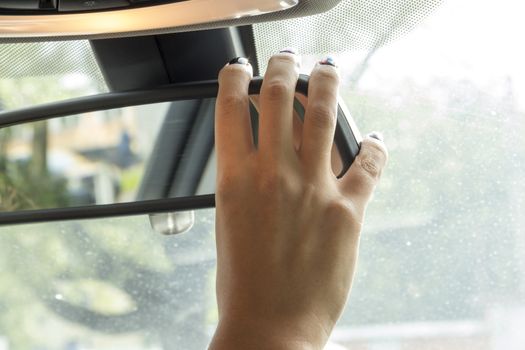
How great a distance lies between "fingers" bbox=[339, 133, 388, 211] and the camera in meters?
0.85

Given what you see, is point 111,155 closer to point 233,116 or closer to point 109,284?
point 233,116

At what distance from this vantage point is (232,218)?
85 centimetres

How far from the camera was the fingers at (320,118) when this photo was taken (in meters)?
0.82

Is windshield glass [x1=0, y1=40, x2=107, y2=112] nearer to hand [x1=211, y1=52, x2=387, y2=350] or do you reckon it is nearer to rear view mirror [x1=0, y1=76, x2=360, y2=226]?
rear view mirror [x1=0, y1=76, x2=360, y2=226]

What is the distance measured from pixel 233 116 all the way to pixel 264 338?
0.24 meters

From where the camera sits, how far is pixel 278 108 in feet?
2.67

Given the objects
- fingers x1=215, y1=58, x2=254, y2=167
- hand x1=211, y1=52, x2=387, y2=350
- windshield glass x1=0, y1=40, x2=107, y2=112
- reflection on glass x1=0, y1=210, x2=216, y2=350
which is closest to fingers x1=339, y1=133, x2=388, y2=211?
hand x1=211, y1=52, x2=387, y2=350

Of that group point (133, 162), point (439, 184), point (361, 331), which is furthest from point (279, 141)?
point (361, 331)

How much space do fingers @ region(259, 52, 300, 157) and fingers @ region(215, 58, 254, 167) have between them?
0.08ft

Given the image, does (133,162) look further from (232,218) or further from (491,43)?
(491,43)

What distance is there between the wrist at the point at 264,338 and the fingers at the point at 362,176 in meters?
0.15

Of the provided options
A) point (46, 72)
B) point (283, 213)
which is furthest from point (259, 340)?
point (46, 72)

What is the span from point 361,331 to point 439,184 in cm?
29

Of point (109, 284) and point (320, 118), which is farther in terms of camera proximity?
point (109, 284)
